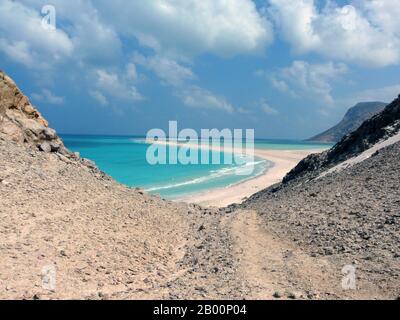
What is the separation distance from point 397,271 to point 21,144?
14993 mm

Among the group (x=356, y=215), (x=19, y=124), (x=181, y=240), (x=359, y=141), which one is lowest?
(x=181, y=240)

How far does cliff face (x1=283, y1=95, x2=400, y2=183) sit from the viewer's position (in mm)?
20875

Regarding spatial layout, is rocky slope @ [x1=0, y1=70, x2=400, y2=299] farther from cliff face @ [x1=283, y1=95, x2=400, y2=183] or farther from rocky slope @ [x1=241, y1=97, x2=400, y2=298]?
cliff face @ [x1=283, y1=95, x2=400, y2=183]

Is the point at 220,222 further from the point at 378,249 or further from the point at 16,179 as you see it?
the point at 16,179

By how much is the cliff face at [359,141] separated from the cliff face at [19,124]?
1344 cm

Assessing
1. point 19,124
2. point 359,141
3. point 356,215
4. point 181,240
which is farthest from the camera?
point 359,141

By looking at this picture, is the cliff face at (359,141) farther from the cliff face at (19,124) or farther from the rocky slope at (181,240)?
the cliff face at (19,124)

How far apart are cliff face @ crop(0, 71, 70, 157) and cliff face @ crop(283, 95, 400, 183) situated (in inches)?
529

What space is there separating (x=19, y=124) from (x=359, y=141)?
714 inches

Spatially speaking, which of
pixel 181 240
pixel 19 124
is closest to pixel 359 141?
pixel 181 240

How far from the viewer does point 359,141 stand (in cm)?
2211

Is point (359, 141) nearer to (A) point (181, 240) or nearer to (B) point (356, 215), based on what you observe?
(B) point (356, 215)

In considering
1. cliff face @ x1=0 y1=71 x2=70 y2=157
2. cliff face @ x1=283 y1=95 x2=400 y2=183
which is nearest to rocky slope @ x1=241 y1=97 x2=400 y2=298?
cliff face @ x1=283 y1=95 x2=400 y2=183

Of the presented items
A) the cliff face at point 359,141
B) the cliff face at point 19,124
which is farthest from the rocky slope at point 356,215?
the cliff face at point 19,124
